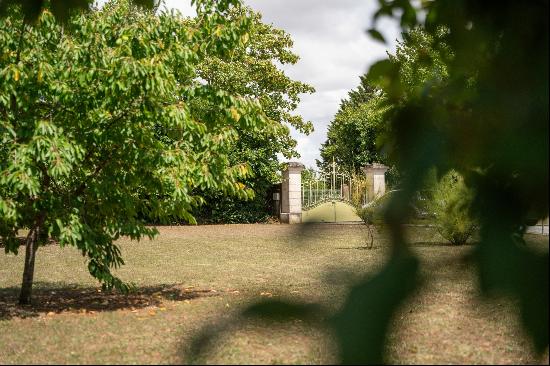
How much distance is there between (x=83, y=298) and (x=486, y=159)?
7753 mm

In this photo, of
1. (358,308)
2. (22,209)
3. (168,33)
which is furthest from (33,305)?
(358,308)

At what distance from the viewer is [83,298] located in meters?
7.95

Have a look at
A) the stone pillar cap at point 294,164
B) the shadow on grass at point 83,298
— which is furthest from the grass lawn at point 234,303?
the stone pillar cap at point 294,164

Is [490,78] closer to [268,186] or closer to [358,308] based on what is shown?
[358,308]

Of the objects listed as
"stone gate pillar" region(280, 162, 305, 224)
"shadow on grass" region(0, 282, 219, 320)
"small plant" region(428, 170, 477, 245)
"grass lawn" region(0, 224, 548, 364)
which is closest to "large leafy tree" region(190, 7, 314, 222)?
"stone gate pillar" region(280, 162, 305, 224)

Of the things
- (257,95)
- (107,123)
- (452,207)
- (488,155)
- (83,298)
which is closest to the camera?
(488,155)

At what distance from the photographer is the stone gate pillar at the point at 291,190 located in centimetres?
2198

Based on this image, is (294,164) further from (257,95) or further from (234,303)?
(234,303)

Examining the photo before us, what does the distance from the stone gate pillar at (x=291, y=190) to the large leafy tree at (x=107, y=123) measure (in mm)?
14411

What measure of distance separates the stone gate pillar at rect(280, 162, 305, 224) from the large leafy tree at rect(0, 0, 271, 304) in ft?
47.3

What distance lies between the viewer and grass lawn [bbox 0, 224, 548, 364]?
2.21ft

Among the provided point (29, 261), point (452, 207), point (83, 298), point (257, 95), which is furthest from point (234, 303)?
point (257, 95)

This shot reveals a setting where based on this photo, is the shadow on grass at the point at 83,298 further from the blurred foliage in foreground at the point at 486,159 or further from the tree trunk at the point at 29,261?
the blurred foliage in foreground at the point at 486,159

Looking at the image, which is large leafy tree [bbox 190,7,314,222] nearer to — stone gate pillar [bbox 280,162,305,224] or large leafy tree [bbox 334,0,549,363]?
stone gate pillar [bbox 280,162,305,224]
